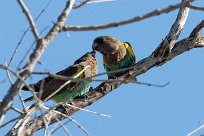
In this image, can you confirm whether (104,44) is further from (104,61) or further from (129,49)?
(129,49)

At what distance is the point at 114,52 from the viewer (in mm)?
7805

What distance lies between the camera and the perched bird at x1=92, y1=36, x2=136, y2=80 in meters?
7.70

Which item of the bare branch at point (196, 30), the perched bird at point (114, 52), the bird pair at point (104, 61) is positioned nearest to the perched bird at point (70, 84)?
the bird pair at point (104, 61)

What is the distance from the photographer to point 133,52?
7754 millimetres

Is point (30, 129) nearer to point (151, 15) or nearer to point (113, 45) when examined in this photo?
point (151, 15)

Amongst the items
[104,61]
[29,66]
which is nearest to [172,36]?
[104,61]

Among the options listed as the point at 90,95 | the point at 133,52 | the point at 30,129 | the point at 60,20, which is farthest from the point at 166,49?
the point at 60,20

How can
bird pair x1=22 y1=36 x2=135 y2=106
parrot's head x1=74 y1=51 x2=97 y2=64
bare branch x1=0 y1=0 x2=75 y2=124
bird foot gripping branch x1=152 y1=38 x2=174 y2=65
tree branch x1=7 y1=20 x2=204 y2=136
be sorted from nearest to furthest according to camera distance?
bare branch x1=0 y1=0 x2=75 y2=124, tree branch x1=7 y1=20 x2=204 y2=136, bird foot gripping branch x1=152 y1=38 x2=174 y2=65, bird pair x1=22 y1=36 x2=135 y2=106, parrot's head x1=74 y1=51 x2=97 y2=64

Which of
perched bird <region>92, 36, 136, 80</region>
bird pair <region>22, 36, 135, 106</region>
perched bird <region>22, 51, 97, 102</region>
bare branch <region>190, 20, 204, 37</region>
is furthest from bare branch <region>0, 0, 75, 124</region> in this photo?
perched bird <region>92, 36, 136, 80</region>

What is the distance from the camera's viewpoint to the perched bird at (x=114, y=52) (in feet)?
25.3

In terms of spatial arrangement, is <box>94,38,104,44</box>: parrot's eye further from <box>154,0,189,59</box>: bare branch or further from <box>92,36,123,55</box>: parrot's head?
<box>154,0,189,59</box>: bare branch

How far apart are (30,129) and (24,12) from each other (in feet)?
5.97

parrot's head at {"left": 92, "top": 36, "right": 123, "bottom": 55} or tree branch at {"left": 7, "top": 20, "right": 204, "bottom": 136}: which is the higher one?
parrot's head at {"left": 92, "top": 36, "right": 123, "bottom": 55}

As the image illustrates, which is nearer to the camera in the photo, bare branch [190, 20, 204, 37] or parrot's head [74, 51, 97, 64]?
bare branch [190, 20, 204, 37]
